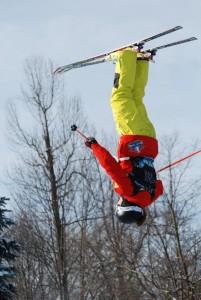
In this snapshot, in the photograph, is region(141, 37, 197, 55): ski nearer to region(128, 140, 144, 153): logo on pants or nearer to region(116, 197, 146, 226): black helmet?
region(128, 140, 144, 153): logo on pants

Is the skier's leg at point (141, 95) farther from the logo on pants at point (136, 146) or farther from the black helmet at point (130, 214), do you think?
the black helmet at point (130, 214)

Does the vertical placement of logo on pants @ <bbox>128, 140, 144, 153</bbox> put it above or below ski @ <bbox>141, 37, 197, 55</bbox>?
below

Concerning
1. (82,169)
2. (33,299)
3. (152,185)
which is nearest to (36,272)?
(33,299)

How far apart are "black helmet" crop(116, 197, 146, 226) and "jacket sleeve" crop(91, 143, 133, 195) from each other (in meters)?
0.23

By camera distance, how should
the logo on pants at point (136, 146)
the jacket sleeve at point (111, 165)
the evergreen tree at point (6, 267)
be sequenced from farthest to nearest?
the evergreen tree at point (6, 267) < the logo on pants at point (136, 146) < the jacket sleeve at point (111, 165)

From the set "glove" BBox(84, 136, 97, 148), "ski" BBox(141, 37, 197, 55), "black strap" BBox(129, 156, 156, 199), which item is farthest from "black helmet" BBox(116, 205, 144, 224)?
"ski" BBox(141, 37, 197, 55)

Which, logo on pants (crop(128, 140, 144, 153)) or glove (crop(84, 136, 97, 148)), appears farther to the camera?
logo on pants (crop(128, 140, 144, 153))

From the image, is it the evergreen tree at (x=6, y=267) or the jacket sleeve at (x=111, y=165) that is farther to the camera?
the evergreen tree at (x=6, y=267)

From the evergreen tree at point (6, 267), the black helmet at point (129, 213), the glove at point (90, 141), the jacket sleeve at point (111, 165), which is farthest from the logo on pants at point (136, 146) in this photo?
the evergreen tree at point (6, 267)

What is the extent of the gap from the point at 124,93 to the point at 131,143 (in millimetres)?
487

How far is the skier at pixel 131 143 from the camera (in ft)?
19.5

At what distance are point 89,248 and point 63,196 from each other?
9.73 feet

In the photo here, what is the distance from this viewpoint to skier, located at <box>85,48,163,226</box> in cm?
595

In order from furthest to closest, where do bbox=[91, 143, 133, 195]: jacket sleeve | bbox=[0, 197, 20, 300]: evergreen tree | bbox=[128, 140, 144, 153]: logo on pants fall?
1. bbox=[0, 197, 20, 300]: evergreen tree
2. bbox=[128, 140, 144, 153]: logo on pants
3. bbox=[91, 143, 133, 195]: jacket sleeve
